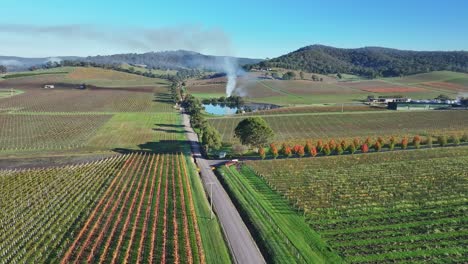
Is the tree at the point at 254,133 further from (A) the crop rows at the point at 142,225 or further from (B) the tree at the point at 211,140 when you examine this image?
(A) the crop rows at the point at 142,225

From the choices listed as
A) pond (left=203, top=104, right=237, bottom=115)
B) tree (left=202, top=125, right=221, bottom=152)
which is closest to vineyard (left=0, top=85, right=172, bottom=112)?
pond (left=203, top=104, right=237, bottom=115)

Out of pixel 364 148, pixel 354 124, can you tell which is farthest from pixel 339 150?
pixel 354 124

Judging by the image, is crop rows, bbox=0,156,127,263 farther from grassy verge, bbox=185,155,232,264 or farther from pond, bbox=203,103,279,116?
pond, bbox=203,103,279,116

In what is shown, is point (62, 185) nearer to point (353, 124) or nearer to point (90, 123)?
point (90, 123)

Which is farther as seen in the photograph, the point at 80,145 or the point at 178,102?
the point at 178,102

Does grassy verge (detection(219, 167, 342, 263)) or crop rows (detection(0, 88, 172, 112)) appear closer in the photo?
grassy verge (detection(219, 167, 342, 263))

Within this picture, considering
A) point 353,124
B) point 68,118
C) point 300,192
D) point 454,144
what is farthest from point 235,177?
point 68,118
